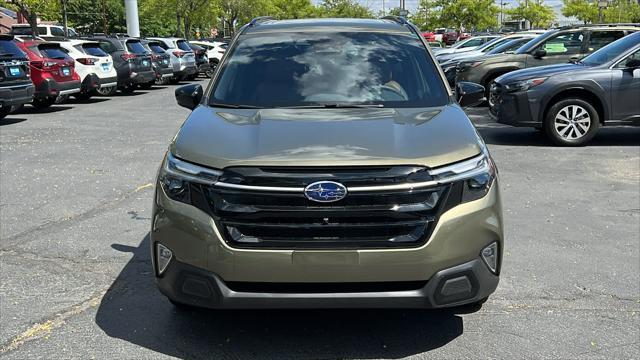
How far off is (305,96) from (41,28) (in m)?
40.3

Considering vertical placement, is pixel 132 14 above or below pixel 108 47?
above

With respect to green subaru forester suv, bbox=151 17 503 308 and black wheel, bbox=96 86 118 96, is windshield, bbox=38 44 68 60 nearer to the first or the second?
black wheel, bbox=96 86 118 96

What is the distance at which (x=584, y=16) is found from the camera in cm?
6266

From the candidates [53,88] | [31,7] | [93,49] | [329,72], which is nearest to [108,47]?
[93,49]

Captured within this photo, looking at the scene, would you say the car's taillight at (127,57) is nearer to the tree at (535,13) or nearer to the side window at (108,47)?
the side window at (108,47)

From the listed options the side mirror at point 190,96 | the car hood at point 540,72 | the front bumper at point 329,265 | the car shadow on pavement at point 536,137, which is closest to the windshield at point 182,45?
the car shadow on pavement at point 536,137

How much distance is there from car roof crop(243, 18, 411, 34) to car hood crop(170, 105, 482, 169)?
4.12 ft

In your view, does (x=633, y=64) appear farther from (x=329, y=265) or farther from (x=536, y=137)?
(x=329, y=265)

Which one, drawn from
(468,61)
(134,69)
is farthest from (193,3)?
(468,61)

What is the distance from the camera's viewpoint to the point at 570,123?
1021cm

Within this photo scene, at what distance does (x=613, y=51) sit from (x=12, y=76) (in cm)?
1070

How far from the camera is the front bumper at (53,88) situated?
599 inches

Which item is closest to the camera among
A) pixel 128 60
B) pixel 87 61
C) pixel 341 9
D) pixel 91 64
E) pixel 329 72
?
pixel 329 72

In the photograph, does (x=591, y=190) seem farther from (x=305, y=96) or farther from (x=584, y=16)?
(x=584, y=16)
